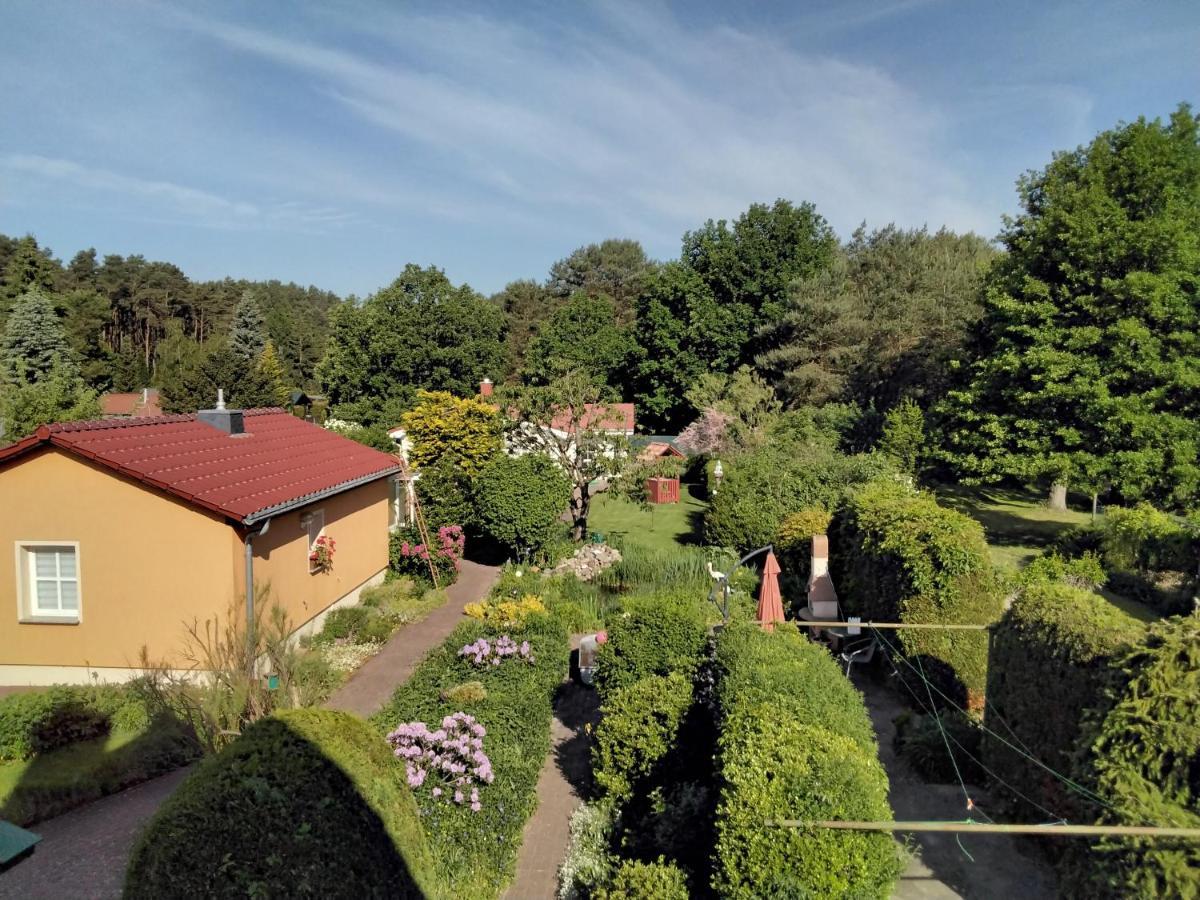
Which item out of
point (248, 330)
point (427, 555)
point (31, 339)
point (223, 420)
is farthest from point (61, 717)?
point (248, 330)

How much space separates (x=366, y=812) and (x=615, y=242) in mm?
75536

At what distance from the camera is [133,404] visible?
148ft

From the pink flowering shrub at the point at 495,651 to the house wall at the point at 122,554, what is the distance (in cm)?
399

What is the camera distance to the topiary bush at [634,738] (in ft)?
26.3

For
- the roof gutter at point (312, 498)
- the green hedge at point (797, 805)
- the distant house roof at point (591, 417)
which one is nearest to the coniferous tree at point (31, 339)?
the distant house roof at point (591, 417)

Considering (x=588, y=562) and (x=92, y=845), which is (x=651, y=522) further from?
(x=92, y=845)

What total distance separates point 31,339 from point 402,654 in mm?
49813

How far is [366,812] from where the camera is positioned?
4891 mm

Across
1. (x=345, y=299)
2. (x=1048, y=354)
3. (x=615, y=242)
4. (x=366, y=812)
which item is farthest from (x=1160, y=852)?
(x=615, y=242)

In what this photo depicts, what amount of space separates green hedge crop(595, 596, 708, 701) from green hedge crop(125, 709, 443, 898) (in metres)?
4.52

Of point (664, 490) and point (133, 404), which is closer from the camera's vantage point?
point (664, 490)

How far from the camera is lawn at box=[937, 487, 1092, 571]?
20.7 meters

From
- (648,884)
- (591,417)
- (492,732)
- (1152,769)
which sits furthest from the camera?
(591,417)

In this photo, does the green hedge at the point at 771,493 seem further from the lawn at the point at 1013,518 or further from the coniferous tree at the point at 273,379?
the coniferous tree at the point at 273,379
